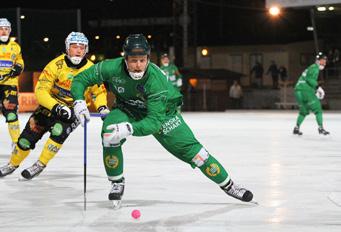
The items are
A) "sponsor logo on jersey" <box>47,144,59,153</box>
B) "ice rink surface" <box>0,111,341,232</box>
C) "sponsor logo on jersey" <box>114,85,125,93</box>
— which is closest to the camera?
"ice rink surface" <box>0,111,341,232</box>

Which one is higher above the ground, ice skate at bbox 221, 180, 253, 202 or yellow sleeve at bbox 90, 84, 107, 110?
yellow sleeve at bbox 90, 84, 107, 110

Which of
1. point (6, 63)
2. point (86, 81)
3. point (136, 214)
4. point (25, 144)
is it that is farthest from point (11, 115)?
point (136, 214)

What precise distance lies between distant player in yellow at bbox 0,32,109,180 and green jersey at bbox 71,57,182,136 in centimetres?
145

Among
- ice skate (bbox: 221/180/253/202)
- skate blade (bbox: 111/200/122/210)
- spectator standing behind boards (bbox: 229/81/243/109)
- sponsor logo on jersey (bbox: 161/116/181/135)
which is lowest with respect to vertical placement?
spectator standing behind boards (bbox: 229/81/243/109)

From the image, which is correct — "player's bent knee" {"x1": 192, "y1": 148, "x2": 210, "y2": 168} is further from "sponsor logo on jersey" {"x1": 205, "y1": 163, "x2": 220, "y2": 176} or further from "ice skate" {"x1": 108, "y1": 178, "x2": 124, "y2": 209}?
"ice skate" {"x1": 108, "y1": 178, "x2": 124, "y2": 209}

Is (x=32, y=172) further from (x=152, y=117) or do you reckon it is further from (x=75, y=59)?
(x=152, y=117)

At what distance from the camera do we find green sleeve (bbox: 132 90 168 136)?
638 cm

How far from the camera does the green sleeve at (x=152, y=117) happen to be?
6379mm

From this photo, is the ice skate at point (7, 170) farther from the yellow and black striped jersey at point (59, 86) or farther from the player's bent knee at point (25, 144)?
A: the yellow and black striped jersey at point (59, 86)

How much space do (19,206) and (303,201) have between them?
7.84ft

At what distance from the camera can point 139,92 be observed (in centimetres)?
662

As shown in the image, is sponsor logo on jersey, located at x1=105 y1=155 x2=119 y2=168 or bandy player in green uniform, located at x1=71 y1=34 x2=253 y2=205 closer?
bandy player in green uniform, located at x1=71 y1=34 x2=253 y2=205

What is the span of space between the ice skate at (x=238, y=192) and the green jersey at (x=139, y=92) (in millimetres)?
799

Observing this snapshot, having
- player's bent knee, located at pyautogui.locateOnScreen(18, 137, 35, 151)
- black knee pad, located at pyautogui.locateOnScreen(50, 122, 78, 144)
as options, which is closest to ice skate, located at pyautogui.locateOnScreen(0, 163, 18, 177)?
player's bent knee, located at pyautogui.locateOnScreen(18, 137, 35, 151)
